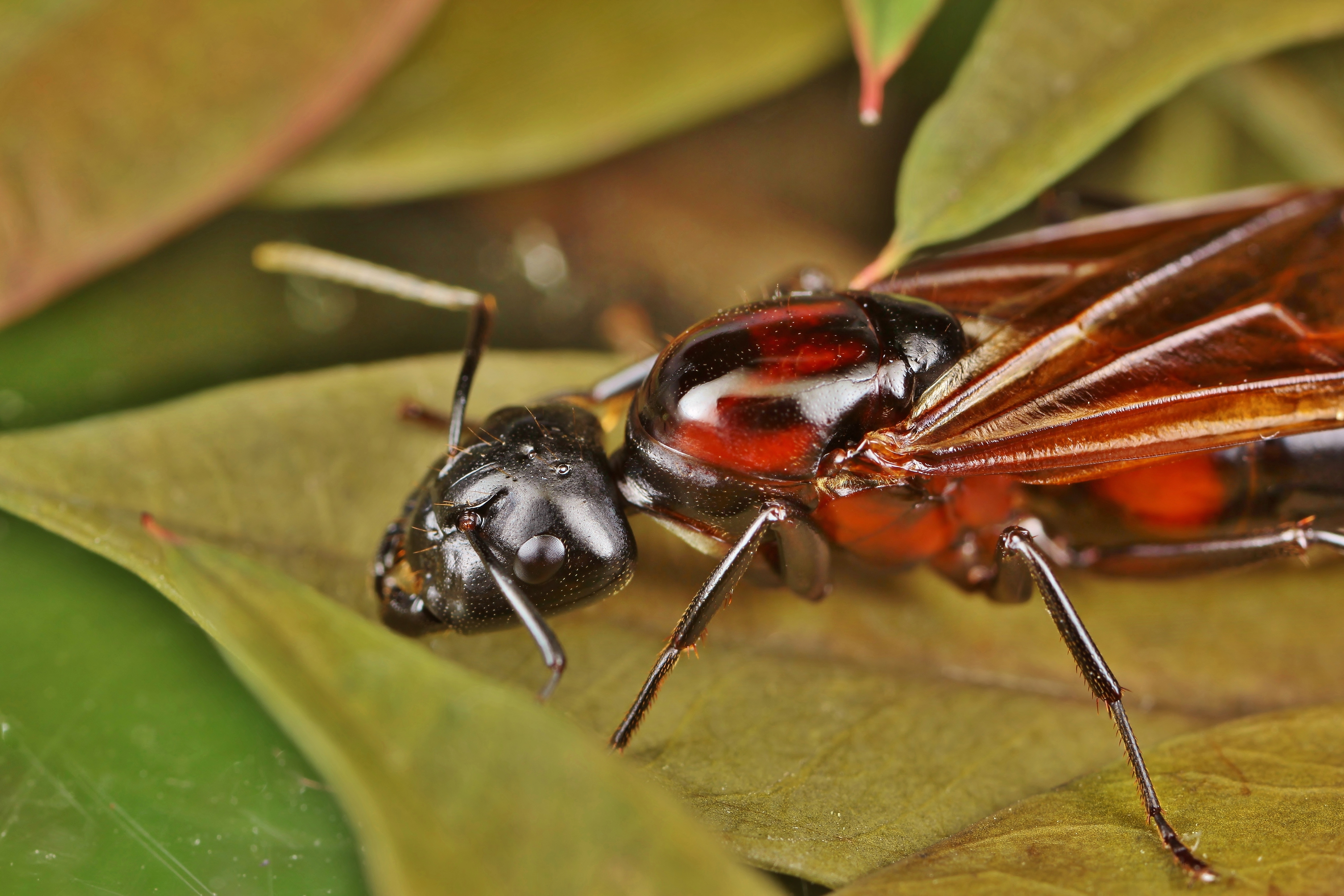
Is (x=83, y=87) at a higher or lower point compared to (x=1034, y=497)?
higher

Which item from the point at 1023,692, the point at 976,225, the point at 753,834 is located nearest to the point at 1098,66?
the point at 976,225

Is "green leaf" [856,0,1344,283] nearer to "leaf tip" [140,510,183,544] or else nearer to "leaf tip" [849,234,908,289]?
"leaf tip" [849,234,908,289]

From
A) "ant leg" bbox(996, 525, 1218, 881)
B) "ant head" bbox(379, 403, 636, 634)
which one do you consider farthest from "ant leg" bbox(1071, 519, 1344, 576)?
"ant head" bbox(379, 403, 636, 634)

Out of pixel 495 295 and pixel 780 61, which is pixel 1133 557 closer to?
pixel 780 61

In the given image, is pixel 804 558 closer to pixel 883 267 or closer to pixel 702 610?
pixel 702 610

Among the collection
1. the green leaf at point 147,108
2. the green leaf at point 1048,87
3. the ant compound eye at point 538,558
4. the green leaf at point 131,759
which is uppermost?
the green leaf at point 1048,87

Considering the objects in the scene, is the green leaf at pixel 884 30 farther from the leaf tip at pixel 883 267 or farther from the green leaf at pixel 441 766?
the green leaf at pixel 441 766

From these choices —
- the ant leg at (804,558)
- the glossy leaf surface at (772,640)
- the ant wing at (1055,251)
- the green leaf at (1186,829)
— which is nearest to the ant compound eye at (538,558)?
the glossy leaf surface at (772,640)
